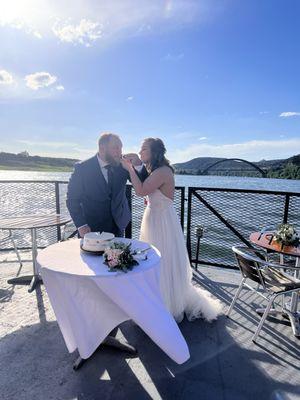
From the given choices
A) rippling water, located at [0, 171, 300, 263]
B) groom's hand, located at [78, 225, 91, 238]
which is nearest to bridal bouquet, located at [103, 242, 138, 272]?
groom's hand, located at [78, 225, 91, 238]

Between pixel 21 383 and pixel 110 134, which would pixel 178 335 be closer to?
pixel 21 383

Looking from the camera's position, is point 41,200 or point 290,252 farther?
point 41,200

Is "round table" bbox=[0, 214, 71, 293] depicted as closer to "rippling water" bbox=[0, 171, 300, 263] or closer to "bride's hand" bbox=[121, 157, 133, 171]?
"rippling water" bbox=[0, 171, 300, 263]

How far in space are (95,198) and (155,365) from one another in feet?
4.48

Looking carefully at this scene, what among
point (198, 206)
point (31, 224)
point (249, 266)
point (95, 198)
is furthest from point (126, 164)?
point (198, 206)

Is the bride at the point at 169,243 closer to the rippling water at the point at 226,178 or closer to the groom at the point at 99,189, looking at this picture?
the groom at the point at 99,189

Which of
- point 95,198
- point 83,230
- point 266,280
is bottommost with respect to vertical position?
point 266,280

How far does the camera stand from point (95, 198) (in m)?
2.43

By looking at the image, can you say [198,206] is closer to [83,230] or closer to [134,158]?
[134,158]

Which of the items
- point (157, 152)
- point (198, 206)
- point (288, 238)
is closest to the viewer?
point (157, 152)

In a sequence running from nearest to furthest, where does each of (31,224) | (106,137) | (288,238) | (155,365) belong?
(155,365) → (106,137) → (288,238) → (31,224)

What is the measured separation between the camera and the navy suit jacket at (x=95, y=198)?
7.88ft

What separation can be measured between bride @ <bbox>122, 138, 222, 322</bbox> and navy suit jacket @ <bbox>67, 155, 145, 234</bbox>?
30 cm

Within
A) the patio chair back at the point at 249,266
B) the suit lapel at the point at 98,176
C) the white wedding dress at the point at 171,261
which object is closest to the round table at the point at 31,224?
the suit lapel at the point at 98,176
